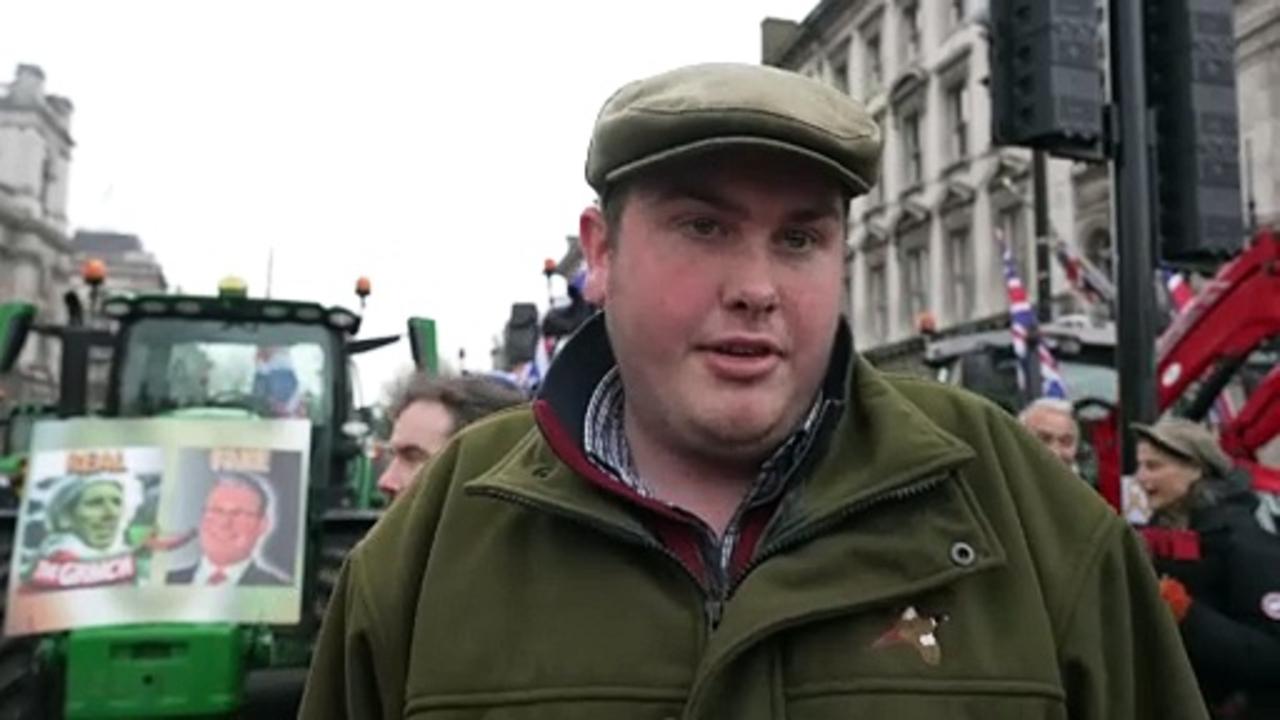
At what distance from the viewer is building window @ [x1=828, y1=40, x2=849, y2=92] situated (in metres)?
34.6

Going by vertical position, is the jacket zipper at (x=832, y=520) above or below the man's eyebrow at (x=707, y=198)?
below

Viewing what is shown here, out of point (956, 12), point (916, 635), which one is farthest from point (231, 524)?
point (956, 12)

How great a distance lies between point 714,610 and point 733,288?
1.27 ft

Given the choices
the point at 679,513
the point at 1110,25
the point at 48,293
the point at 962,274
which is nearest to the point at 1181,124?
the point at 1110,25

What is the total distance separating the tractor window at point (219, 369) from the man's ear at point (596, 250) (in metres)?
6.07

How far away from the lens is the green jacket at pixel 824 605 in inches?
56.6

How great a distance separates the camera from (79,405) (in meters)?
7.14

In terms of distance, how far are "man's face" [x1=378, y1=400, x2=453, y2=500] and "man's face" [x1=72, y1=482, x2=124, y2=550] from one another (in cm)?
132

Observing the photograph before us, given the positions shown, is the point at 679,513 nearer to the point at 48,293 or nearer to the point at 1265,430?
the point at 1265,430

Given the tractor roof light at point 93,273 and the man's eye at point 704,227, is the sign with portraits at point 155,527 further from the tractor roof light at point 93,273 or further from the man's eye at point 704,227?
the man's eye at point 704,227

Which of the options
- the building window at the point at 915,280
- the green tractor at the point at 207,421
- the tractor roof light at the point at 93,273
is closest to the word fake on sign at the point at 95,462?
the green tractor at the point at 207,421

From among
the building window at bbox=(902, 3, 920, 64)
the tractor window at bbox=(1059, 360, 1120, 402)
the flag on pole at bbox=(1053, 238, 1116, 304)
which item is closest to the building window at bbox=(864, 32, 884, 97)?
the building window at bbox=(902, 3, 920, 64)

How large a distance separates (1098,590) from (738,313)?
22.0 inches

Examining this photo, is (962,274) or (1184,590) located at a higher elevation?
(962,274)
